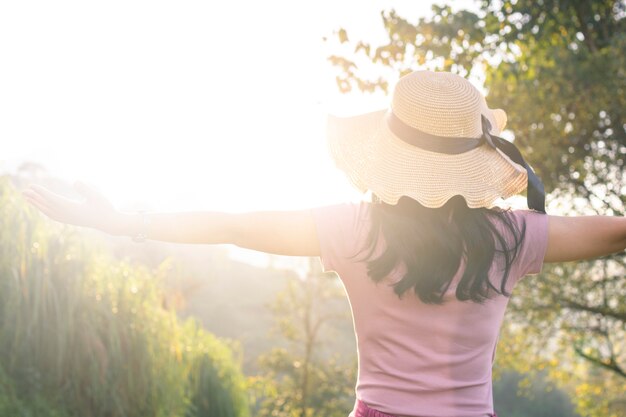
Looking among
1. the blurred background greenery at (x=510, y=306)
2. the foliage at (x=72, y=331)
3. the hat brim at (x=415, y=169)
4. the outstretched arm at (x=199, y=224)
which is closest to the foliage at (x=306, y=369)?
the blurred background greenery at (x=510, y=306)

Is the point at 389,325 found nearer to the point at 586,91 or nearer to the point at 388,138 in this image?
the point at 388,138

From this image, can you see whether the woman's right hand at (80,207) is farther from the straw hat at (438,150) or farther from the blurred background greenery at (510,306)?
the blurred background greenery at (510,306)

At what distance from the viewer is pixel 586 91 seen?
834 cm

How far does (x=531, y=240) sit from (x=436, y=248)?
26cm

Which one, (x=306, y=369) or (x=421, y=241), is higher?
(x=421, y=241)

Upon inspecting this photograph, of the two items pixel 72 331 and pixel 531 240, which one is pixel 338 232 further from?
pixel 72 331

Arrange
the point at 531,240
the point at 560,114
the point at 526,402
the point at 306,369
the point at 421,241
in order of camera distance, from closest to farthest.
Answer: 1. the point at 421,241
2. the point at 531,240
3. the point at 560,114
4. the point at 306,369
5. the point at 526,402

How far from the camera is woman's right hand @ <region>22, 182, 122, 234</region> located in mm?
Result: 1713

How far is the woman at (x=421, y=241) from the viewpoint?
164 centimetres

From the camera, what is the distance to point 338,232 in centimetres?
166

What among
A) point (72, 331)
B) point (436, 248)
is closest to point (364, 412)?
point (436, 248)

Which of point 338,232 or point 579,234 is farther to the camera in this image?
point 579,234

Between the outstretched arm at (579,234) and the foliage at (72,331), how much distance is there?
387 centimetres

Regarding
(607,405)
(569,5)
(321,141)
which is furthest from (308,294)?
(321,141)
